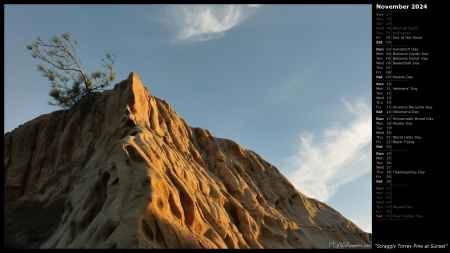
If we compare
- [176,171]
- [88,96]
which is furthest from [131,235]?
[88,96]

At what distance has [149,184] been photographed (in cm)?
1839

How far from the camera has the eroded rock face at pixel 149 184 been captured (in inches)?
688

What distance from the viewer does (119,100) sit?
30.1m

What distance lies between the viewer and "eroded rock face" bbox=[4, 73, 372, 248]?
57.3ft

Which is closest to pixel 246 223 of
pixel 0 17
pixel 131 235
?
pixel 131 235

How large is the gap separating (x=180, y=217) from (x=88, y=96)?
734 inches

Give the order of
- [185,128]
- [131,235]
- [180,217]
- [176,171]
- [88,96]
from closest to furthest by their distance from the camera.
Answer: [131,235]
[180,217]
[176,171]
[88,96]
[185,128]
